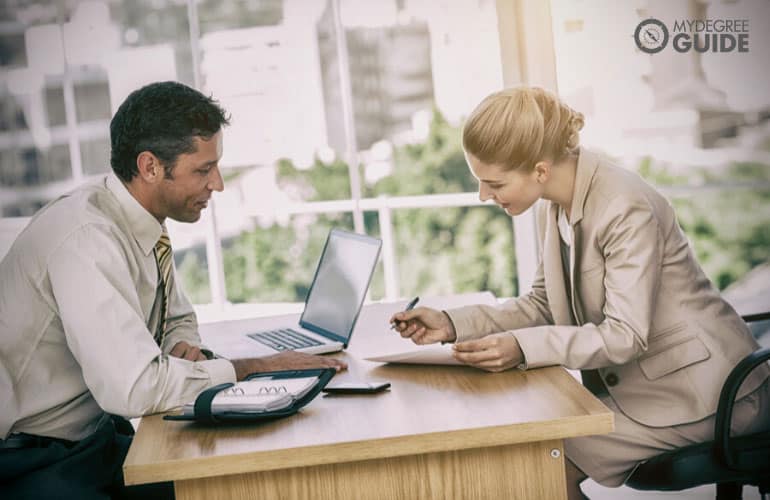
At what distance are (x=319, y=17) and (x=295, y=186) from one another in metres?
0.96

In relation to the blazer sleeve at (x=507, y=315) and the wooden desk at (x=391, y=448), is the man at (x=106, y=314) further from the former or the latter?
the blazer sleeve at (x=507, y=315)

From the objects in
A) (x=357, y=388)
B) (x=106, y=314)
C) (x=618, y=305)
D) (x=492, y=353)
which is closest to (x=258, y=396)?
(x=357, y=388)

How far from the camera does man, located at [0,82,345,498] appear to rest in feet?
5.60

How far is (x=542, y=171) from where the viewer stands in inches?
81.0

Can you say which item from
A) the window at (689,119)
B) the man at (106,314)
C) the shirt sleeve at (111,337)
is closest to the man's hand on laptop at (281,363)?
the man at (106,314)

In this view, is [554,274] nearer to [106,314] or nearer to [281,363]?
[281,363]

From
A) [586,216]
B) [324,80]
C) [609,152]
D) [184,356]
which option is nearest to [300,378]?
[184,356]

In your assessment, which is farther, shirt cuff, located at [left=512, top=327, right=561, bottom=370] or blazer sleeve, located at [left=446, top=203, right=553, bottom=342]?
blazer sleeve, located at [left=446, top=203, right=553, bottom=342]

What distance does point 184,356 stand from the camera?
7.05 feet

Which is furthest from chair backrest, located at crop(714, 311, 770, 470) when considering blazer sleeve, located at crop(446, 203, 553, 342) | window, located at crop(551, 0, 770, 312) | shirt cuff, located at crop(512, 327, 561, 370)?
window, located at crop(551, 0, 770, 312)

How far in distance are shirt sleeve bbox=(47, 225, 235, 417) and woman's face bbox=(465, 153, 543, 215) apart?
769mm

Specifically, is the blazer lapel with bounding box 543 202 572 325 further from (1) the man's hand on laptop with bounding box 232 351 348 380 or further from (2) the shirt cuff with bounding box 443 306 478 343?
(1) the man's hand on laptop with bounding box 232 351 348 380

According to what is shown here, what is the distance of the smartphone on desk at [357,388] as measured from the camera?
1.75 meters

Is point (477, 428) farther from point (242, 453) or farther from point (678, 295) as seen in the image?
point (678, 295)
